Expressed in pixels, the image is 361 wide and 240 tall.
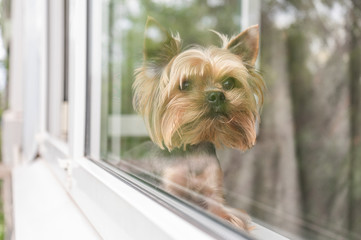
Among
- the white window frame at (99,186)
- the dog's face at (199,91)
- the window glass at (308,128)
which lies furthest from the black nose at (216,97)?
the window glass at (308,128)

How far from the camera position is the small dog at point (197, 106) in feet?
1.58

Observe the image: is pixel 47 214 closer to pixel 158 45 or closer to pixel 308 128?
pixel 158 45

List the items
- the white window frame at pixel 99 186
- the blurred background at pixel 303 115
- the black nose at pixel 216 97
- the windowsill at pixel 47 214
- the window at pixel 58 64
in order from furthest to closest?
the blurred background at pixel 303 115
the window at pixel 58 64
the windowsill at pixel 47 214
the black nose at pixel 216 97
the white window frame at pixel 99 186

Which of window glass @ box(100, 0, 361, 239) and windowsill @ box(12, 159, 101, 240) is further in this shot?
window glass @ box(100, 0, 361, 239)

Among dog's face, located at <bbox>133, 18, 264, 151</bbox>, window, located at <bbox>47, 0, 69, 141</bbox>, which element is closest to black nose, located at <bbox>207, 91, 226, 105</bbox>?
dog's face, located at <bbox>133, 18, 264, 151</bbox>

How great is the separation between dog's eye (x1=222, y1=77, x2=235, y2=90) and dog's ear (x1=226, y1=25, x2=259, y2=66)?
43 mm

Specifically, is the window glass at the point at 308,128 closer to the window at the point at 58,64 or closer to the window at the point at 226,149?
the window at the point at 226,149

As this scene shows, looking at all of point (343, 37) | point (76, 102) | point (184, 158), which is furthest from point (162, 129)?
point (343, 37)

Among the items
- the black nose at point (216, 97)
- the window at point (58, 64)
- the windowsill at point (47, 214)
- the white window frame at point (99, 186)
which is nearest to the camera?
the white window frame at point (99, 186)

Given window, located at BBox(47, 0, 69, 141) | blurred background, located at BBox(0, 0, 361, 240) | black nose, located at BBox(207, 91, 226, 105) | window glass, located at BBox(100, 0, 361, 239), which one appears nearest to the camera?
black nose, located at BBox(207, 91, 226, 105)

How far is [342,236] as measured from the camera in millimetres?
1920

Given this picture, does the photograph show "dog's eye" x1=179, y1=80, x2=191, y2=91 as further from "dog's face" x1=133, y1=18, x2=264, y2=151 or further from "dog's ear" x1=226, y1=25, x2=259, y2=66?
"dog's ear" x1=226, y1=25, x2=259, y2=66

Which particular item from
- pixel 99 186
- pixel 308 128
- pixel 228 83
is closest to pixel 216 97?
pixel 228 83

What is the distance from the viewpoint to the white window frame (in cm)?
43
